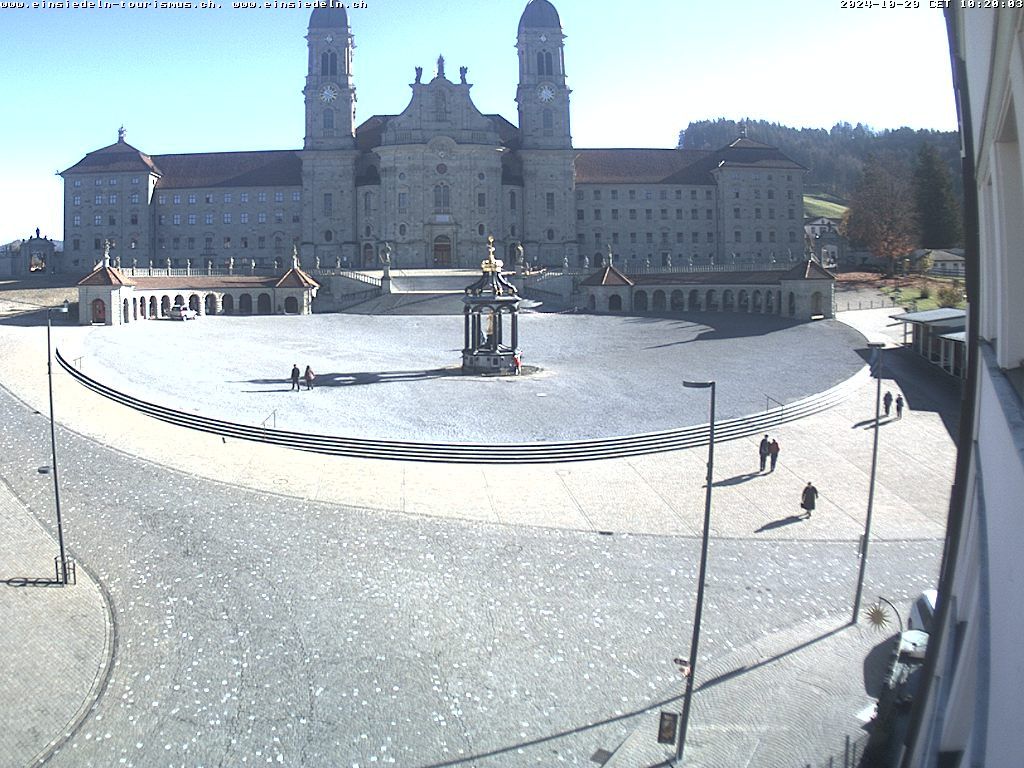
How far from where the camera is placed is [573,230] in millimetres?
105625

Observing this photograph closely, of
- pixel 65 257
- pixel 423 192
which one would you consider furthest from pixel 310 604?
pixel 65 257

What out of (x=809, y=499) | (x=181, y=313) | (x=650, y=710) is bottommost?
(x=650, y=710)

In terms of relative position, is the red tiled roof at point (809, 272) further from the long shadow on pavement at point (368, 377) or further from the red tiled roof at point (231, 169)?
the red tiled roof at point (231, 169)

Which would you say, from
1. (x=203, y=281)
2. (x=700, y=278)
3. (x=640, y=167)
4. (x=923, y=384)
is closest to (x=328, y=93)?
(x=203, y=281)

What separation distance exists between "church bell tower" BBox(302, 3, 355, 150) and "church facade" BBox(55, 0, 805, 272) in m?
0.16

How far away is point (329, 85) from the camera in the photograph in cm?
10288

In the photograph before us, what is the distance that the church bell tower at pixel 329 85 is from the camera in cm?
10306

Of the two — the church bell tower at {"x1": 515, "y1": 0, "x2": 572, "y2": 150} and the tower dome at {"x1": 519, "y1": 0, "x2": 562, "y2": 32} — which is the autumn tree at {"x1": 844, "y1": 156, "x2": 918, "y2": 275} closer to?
the church bell tower at {"x1": 515, "y1": 0, "x2": 572, "y2": 150}

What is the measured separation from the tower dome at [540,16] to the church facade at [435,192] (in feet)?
0.53

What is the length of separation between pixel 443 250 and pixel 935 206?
53007 millimetres

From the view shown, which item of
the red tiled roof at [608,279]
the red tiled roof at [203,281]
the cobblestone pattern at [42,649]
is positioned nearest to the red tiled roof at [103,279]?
the red tiled roof at [203,281]

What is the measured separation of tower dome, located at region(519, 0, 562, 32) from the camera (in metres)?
104

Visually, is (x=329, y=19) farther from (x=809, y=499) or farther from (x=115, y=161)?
(x=809, y=499)

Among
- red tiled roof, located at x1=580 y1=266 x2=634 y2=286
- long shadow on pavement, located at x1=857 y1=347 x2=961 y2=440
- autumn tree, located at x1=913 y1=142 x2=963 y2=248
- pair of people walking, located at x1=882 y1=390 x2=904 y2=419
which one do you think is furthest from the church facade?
pair of people walking, located at x1=882 y1=390 x2=904 y2=419
